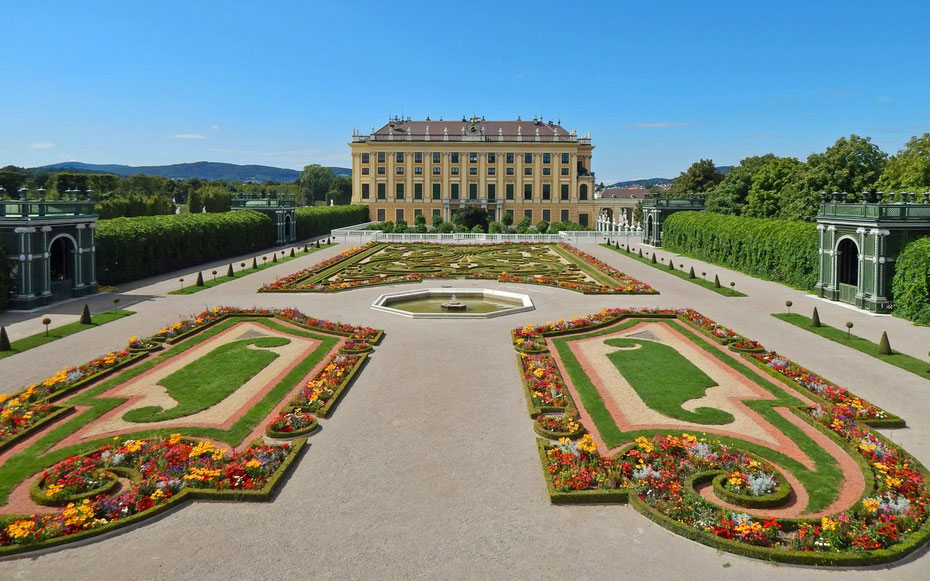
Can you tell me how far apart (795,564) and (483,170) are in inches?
4054

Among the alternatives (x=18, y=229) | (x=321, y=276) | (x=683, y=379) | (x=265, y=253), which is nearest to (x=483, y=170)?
(x=265, y=253)

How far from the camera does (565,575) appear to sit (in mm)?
10047

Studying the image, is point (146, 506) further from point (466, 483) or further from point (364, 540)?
point (466, 483)

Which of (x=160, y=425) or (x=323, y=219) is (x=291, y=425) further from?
(x=323, y=219)

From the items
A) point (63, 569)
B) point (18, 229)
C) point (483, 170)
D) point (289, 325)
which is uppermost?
point (483, 170)

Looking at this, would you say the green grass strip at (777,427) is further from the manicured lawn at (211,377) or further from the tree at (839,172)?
the tree at (839,172)

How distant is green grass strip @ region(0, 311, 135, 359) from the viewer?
24.0 m

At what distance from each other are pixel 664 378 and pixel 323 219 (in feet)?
223

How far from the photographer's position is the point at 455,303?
106 feet

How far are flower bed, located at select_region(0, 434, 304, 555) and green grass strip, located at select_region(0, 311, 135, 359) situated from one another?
11885 millimetres

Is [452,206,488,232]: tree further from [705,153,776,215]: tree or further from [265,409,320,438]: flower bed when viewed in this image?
[265,409,320,438]: flower bed

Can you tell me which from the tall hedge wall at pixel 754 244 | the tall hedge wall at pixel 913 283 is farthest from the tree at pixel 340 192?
the tall hedge wall at pixel 913 283

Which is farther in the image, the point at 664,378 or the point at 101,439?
the point at 664,378

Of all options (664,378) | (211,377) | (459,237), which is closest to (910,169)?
(459,237)
